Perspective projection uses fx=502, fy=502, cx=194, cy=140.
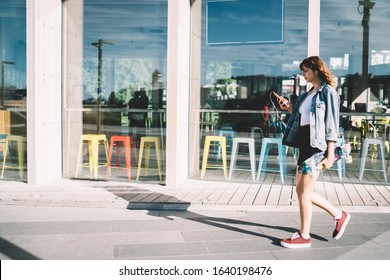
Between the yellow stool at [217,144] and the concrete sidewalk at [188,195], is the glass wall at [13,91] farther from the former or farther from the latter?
the yellow stool at [217,144]

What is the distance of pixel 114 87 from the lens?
8.48m

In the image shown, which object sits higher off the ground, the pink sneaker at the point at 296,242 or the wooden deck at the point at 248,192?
the wooden deck at the point at 248,192

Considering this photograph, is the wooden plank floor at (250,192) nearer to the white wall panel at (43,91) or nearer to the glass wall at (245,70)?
the glass wall at (245,70)

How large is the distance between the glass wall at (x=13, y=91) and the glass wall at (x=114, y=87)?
697 millimetres

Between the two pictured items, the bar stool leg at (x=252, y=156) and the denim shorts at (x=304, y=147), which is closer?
the denim shorts at (x=304, y=147)

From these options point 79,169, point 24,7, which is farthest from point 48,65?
point 79,169

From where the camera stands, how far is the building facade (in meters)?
8.12

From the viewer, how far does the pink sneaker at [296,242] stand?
4.73 metres

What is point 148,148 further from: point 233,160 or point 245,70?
point 245,70

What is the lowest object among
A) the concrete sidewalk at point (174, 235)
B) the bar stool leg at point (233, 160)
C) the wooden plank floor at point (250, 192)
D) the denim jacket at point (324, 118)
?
the concrete sidewalk at point (174, 235)

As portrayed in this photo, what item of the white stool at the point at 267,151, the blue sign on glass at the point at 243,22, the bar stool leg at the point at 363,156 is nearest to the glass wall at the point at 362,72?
the bar stool leg at the point at 363,156

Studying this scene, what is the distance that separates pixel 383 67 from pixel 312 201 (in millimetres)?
4345

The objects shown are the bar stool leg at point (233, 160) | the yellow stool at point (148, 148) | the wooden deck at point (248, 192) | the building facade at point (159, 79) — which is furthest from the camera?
the bar stool leg at point (233, 160)

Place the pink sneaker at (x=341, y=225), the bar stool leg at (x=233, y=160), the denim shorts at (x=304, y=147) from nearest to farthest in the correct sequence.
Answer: the denim shorts at (x=304, y=147), the pink sneaker at (x=341, y=225), the bar stool leg at (x=233, y=160)
